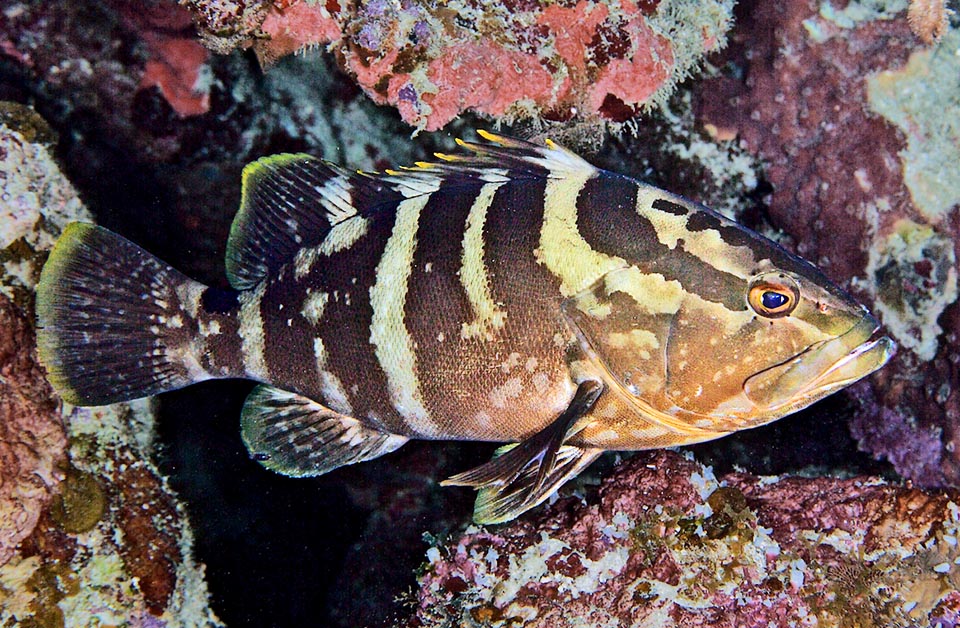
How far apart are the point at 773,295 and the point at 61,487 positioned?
11.0 feet

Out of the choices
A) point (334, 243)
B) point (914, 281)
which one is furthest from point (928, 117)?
point (334, 243)

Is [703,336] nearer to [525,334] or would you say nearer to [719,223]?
[719,223]

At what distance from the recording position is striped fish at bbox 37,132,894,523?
225cm

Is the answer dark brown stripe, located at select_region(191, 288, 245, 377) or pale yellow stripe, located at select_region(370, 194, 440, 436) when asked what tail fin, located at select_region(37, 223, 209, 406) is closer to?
dark brown stripe, located at select_region(191, 288, 245, 377)

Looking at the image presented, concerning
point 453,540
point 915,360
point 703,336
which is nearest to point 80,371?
point 453,540

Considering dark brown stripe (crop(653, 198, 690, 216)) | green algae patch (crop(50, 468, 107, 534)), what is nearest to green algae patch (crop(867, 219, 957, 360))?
dark brown stripe (crop(653, 198, 690, 216))

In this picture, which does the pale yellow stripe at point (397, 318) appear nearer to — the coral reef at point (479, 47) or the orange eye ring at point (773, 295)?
the coral reef at point (479, 47)

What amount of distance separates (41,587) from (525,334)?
2608mm

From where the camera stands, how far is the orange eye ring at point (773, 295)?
86.0 inches

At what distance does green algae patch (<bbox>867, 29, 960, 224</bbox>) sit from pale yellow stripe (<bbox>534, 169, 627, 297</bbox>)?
7.02ft

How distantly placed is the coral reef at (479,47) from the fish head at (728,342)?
134cm

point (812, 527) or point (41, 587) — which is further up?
point (812, 527)

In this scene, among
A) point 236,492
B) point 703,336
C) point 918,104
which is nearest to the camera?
point 703,336

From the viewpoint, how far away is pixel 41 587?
2912 mm
